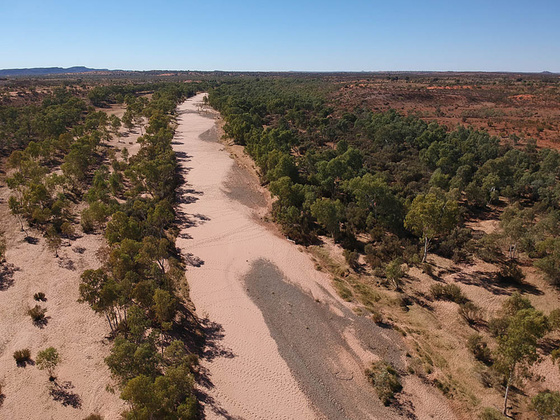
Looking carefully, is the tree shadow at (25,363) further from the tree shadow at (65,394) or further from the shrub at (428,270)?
the shrub at (428,270)

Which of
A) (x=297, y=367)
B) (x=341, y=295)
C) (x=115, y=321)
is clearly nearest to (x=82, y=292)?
(x=115, y=321)

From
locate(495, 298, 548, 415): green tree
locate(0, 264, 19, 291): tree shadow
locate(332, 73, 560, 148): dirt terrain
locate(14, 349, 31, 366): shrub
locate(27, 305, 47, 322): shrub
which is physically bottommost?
locate(14, 349, 31, 366): shrub

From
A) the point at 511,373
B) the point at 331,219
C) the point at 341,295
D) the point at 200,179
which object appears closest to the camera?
the point at 511,373

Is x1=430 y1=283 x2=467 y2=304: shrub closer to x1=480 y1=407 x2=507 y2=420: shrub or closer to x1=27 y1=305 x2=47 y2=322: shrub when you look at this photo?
x1=480 y1=407 x2=507 y2=420: shrub

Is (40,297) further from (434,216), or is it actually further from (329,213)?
(434,216)

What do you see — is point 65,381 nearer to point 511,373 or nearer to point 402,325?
point 402,325

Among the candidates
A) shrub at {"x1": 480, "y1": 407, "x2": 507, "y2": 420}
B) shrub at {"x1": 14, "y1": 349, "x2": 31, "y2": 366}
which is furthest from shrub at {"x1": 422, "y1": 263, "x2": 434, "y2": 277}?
shrub at {"x1": 14, "y1": 349, "x2": 31, "y2": 366}
